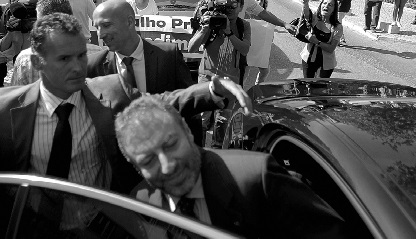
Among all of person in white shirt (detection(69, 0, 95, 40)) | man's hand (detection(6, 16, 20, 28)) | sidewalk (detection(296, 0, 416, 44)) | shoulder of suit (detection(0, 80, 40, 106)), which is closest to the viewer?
shoulder of suit (detection(0, 80, 40, 106))

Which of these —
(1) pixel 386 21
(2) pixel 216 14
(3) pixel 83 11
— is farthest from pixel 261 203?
(1) pixel 386 21

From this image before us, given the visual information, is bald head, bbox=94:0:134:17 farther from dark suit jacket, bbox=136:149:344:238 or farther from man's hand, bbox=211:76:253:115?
dark suit jacket, bbox=136:149:344:238

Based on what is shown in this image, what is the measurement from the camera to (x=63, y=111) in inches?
98.4

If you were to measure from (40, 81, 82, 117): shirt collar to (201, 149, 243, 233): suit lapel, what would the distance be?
0.81 m

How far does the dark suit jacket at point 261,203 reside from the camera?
2025 millimetres

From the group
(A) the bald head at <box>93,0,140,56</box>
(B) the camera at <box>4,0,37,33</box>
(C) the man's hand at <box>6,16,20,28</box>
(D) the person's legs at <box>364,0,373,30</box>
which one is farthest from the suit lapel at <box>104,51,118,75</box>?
(D) the person's legs at <box>364,0,373,30</box>

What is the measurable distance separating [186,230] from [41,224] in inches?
22.4

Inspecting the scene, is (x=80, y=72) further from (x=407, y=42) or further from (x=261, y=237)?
(x=407, y=42)

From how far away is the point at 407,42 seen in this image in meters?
12.0

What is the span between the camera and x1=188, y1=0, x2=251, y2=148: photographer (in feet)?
15.8

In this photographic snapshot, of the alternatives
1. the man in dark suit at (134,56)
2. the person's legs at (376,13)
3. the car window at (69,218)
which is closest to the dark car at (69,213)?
the car window at (69,218)

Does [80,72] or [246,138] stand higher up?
[80,72]

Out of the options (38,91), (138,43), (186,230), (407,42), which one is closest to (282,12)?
(407,42)

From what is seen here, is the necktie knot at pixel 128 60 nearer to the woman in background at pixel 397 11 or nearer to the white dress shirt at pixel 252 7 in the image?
the white dress shirt at pixel 252 7
